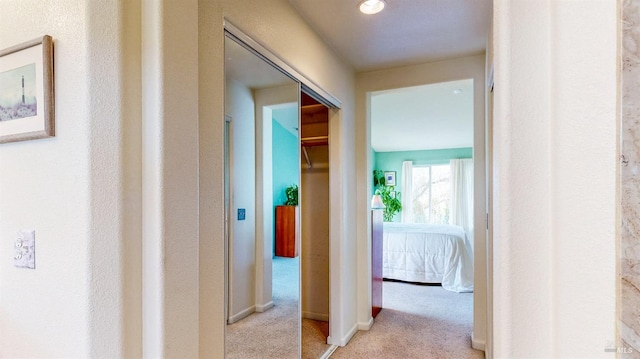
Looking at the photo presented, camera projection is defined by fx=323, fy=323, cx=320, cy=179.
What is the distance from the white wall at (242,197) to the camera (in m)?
1.68

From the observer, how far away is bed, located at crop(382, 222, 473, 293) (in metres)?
4.35

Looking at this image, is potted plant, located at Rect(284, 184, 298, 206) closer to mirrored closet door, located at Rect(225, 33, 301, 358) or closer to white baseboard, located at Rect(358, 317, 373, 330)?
mirrored closet door, located at Rect(225, 33, 301, 358)

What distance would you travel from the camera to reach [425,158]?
25.5ft

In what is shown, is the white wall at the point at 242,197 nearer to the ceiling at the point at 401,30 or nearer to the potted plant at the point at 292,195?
the potted plant at the point at 292,195

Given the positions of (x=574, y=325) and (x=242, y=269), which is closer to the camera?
(x=574, y=325)

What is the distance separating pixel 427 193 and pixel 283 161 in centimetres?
625

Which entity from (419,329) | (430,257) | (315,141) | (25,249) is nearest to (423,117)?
(430,257)

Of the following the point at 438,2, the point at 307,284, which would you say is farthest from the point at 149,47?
the point at 307,284

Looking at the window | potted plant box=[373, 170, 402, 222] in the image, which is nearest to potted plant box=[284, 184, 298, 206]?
potted plant box=[373, 170, 402, 222]

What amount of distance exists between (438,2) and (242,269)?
1.98 meters

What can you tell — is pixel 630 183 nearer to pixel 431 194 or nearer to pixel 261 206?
pixel 261 206

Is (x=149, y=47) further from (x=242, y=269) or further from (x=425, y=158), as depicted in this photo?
(x=425, y=158)

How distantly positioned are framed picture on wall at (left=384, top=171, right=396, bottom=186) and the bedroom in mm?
25

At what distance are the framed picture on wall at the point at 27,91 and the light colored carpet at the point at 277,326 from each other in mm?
1151
